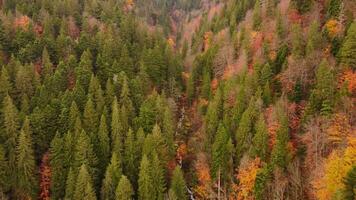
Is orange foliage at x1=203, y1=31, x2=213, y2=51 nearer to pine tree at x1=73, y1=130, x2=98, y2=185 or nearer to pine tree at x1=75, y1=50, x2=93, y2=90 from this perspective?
pine tree at x1=75, y1=50, x2=93, y2=90

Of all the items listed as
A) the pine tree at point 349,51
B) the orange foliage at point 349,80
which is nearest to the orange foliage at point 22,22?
the pine tree at point 349,51

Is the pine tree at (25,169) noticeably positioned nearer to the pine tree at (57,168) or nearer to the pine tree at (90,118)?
the pine tree at (57,168)

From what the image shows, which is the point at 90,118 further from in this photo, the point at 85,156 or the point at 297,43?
the point at 297,43

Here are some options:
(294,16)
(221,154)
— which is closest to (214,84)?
(294,16)

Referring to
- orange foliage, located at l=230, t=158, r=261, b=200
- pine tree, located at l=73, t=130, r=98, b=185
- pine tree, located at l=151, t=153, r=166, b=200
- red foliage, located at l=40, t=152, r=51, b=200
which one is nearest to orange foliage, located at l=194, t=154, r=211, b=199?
orange foliage, located at l=230, t=158, r=261, b=200

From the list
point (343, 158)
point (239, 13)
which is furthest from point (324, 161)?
point (239, 13)
